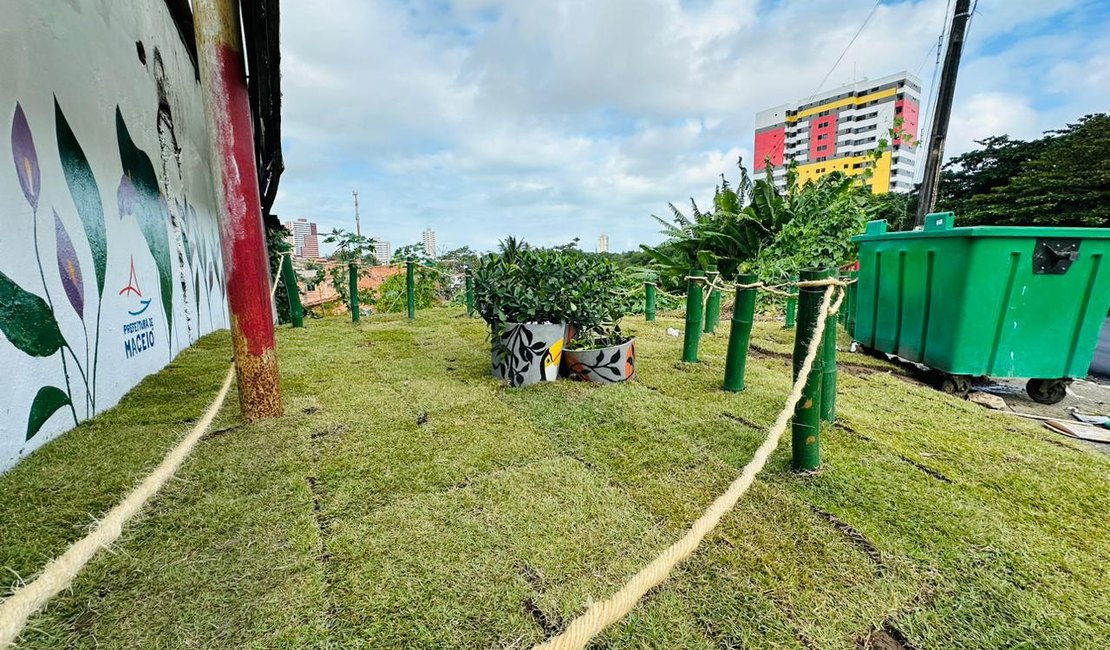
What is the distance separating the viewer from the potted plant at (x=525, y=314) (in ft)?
9.38

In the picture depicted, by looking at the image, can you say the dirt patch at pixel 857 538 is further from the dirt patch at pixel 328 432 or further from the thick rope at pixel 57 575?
the dirt patch at pixel 328 432

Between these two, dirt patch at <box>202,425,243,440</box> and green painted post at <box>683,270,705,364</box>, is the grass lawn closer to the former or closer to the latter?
dirt patch at <box>202,425,243,440</box>

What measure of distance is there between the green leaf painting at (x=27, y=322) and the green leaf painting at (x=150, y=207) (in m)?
1.32

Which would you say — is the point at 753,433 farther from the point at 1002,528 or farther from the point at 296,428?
the point at 296,428

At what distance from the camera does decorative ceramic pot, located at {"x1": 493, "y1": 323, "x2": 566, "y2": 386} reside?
284cm

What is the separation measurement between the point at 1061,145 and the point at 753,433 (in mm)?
26045

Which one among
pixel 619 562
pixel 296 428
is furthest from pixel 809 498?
pixel 296 428

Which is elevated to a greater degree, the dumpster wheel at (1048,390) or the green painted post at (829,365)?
the green painted post at (829,365)

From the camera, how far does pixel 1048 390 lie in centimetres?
291

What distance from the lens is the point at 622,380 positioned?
2898 millimetres

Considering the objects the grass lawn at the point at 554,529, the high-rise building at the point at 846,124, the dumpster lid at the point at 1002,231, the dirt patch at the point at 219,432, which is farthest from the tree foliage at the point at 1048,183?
the dirt patch at the point at 219,432

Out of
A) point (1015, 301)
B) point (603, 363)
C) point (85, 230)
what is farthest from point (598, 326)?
point (85, 230)

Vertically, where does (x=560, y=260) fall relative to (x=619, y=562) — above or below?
above

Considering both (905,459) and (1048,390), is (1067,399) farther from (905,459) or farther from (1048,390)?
(905,459)
